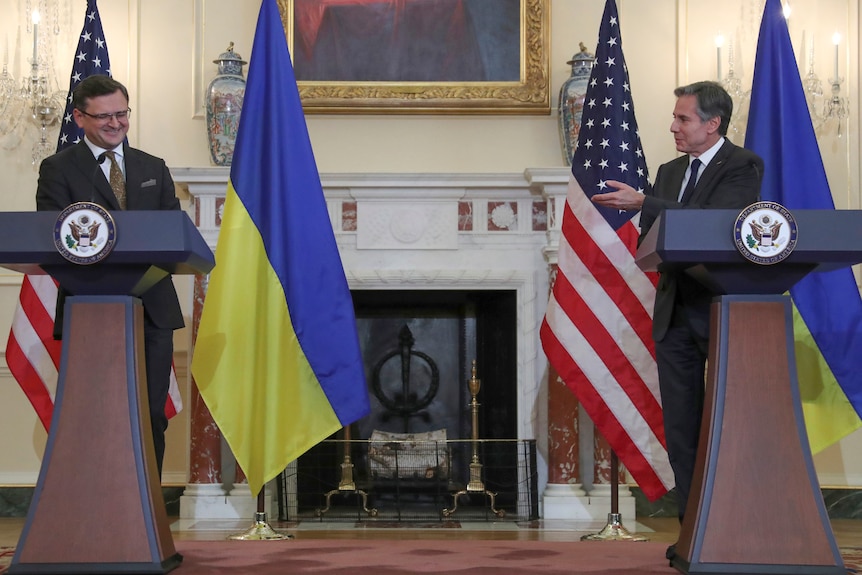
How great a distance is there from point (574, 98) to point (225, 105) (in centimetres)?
180

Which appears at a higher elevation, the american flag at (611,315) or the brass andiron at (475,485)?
the american flag at (611,315)

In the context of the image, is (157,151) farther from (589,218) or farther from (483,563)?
(483,563)

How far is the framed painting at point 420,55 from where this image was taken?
5688 millimetres

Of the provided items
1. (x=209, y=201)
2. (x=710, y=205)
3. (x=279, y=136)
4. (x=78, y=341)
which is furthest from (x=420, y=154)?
(x=78, y=341)

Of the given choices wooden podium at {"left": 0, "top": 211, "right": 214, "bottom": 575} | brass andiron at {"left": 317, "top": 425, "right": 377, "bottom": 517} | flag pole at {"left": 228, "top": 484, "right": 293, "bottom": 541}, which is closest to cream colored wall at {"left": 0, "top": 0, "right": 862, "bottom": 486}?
brass andiron at {"left": 317, "top": 425, "right": 377, "bottom": 517}

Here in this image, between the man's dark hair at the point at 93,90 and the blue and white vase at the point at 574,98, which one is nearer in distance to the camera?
the man's dark hair at the point at 93,90

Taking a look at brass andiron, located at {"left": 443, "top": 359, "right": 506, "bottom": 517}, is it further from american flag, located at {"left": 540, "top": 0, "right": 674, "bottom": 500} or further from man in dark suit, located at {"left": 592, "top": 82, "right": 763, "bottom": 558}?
man in dark suit, located at {"left": 592, "top": 82, "right": 763, "bottom": 558}

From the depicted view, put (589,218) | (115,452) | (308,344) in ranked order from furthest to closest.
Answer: (589,218) → (308,344) → (115,452)

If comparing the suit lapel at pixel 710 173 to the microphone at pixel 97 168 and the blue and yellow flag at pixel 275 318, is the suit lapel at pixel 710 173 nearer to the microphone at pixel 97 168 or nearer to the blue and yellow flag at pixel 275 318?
the blue and yellow flag at pixel 275 318

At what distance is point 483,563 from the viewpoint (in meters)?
2.93

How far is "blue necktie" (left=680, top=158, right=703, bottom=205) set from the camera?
3.15 m

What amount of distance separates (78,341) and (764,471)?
1.76 metres

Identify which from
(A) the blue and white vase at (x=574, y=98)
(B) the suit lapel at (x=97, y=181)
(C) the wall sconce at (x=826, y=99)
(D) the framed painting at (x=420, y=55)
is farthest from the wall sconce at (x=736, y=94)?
(B) the suit lapel at (x=97, y=181)

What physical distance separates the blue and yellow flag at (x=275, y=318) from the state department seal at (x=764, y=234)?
1.88 metres
